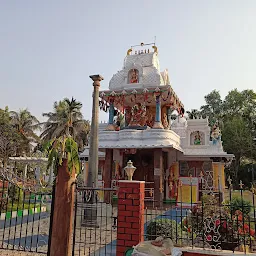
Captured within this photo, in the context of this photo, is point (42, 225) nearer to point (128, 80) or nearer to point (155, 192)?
point (155, 192)

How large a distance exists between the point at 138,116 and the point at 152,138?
2.96 metres

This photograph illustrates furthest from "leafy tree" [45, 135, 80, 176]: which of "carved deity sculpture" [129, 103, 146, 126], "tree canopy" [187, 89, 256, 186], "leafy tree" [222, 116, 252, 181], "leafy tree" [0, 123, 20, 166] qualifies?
"leafy tree" [222, 116, 252, 181]

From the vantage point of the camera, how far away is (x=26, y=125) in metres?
32.8

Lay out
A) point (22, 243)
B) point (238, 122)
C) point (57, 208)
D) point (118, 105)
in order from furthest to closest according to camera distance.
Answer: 1. point (238, 122)
2. point (118, 105)
3. point (22, 243)
4. point (57, 208)

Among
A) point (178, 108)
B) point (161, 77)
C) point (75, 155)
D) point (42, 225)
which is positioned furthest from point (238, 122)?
point (75, 155)

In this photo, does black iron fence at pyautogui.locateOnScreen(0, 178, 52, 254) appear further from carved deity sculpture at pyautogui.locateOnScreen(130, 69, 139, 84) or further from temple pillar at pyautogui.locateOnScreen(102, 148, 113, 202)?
carved deity sculpture at pyautogui.locateOnScreen(130, 69, 139, 84)

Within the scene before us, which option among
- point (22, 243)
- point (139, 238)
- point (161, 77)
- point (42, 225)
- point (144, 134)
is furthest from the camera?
point (161, 77)

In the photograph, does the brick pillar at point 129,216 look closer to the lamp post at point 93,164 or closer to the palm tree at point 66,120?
the lamp post at point 93,164

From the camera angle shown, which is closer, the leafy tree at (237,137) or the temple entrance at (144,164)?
the temple entrance at (144,164)

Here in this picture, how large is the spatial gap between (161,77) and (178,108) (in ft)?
9.63

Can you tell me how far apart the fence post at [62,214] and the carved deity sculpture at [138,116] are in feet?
40.7

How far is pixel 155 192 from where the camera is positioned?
46.6 feet

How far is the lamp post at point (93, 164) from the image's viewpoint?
30.8 ft

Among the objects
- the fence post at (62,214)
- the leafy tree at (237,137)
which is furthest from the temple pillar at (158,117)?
the leafy tree at (237,137)
